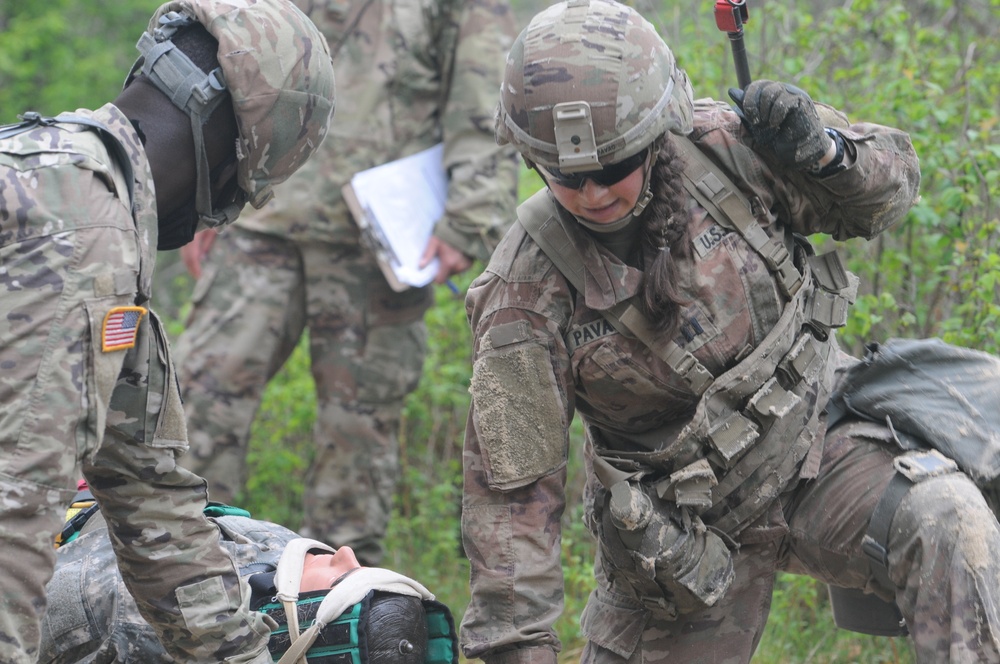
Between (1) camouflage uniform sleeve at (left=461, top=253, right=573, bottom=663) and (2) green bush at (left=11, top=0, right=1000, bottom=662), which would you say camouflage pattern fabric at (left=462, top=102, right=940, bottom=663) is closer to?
(1) camouflage uniform sleeve at (left=461, top=253, right=573, bottom=663)

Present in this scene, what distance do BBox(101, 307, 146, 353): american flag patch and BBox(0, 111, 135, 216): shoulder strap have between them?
24cm

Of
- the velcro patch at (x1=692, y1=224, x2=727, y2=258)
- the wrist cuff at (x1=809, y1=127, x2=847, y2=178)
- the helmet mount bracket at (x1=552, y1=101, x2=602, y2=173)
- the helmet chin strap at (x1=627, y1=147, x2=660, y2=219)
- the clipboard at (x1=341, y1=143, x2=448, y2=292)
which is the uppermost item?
the helmet mount bracket at (x1=552, y1=101, x2=602, y2=173)

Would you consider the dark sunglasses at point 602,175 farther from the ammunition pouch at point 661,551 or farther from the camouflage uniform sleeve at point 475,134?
the camouflage uniform sleeve at point 475,134

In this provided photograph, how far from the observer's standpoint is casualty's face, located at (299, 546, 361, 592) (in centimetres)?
326

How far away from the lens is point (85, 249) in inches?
93.1

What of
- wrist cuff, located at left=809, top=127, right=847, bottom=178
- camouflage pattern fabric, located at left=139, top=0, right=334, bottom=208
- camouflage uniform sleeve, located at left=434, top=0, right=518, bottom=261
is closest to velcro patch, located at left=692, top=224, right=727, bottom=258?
wrist cuff, located at left=809, top=127, right=847, bottom=178

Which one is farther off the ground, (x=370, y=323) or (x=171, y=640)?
(x=171, y=640)

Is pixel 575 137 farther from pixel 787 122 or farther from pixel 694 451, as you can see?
pixel 694 451

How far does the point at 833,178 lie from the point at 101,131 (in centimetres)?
182

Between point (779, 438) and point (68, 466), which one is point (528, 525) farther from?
point (68, 466)

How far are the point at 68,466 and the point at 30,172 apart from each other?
574 mm

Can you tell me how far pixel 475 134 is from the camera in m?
5.05

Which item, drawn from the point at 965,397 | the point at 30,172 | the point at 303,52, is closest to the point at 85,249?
the point at 30,172

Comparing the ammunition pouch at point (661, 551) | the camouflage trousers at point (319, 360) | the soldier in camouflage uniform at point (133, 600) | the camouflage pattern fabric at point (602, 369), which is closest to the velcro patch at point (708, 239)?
the camouflage pattern fabric at point (602, 369)
